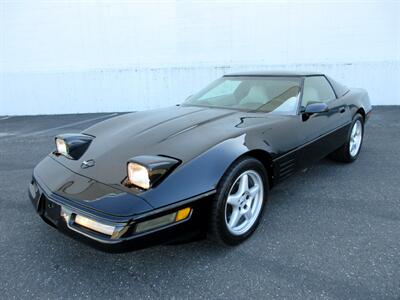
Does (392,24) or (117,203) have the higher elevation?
(392,24)

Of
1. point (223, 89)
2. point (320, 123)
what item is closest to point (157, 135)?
point (223, 89)

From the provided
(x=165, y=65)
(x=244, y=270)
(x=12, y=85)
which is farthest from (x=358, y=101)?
(x=12, y=85)

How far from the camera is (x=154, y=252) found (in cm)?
217

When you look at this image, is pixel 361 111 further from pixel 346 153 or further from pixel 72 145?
pixel 72 145

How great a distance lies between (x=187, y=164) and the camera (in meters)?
1.93

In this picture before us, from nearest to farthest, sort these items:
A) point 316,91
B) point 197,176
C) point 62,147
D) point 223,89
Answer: point 197,176
point 62,147
point 316,91
point 223,89

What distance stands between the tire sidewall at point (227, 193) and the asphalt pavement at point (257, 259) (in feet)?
0.29

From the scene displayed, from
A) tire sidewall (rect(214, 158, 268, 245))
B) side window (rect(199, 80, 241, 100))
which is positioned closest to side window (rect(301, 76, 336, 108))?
side window (rect(199, 80, 241, 100))

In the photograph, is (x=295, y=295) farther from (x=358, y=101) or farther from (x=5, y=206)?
(x=358, y=101)

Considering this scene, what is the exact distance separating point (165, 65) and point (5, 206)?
667 cm

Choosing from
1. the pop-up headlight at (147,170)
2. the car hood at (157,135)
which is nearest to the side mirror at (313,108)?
the car hood at (157,135)

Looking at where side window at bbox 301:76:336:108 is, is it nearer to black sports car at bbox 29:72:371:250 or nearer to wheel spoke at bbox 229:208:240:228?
black sports car at bbox 29:72:371:250

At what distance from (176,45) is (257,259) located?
7.67 meters

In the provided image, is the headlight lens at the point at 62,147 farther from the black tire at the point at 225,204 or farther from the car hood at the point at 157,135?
the black tire at the point at 225,204
